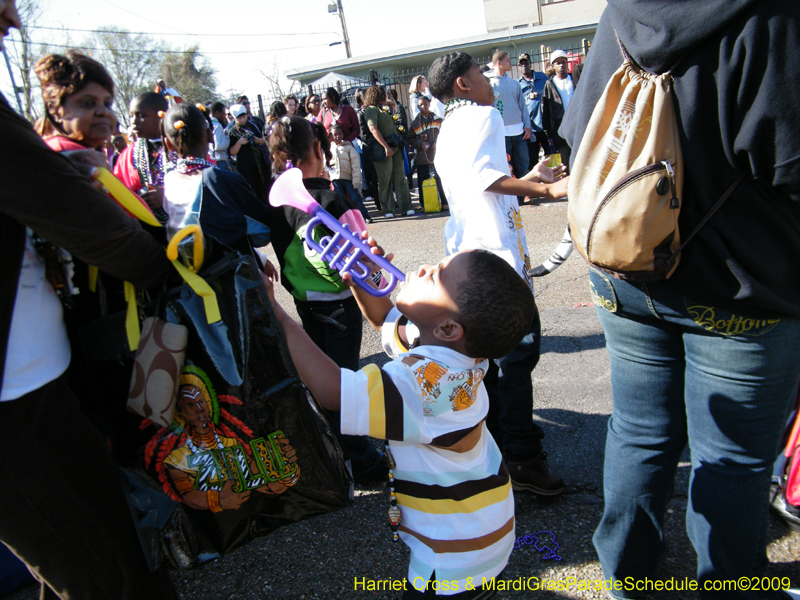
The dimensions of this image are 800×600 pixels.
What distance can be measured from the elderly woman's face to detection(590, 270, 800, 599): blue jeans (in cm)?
200

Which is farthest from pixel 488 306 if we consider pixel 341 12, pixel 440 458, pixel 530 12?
pixel 530 12

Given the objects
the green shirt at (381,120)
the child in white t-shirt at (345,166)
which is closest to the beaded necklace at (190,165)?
the child in white t-shirt at (345,166)

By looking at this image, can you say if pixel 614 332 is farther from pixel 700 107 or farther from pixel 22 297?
pixel 22 297

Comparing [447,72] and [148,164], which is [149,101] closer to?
[148,164]

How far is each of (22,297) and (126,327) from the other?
23 cm

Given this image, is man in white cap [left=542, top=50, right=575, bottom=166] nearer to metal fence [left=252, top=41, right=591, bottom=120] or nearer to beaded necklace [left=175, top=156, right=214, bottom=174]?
metal fence [left=252, top=41, right=591, bottom=120]

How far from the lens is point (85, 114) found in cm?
222

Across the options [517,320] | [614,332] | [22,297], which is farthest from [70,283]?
[614,332]

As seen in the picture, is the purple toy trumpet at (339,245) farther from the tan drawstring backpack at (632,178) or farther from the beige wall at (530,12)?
the beige wall at (530,12)

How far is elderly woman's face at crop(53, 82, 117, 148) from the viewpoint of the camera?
2.21 meters

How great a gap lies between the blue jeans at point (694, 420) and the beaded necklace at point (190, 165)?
6.06 feet

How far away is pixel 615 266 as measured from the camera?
1422mm

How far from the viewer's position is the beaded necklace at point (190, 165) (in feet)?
8.39

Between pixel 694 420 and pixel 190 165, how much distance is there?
229cm
